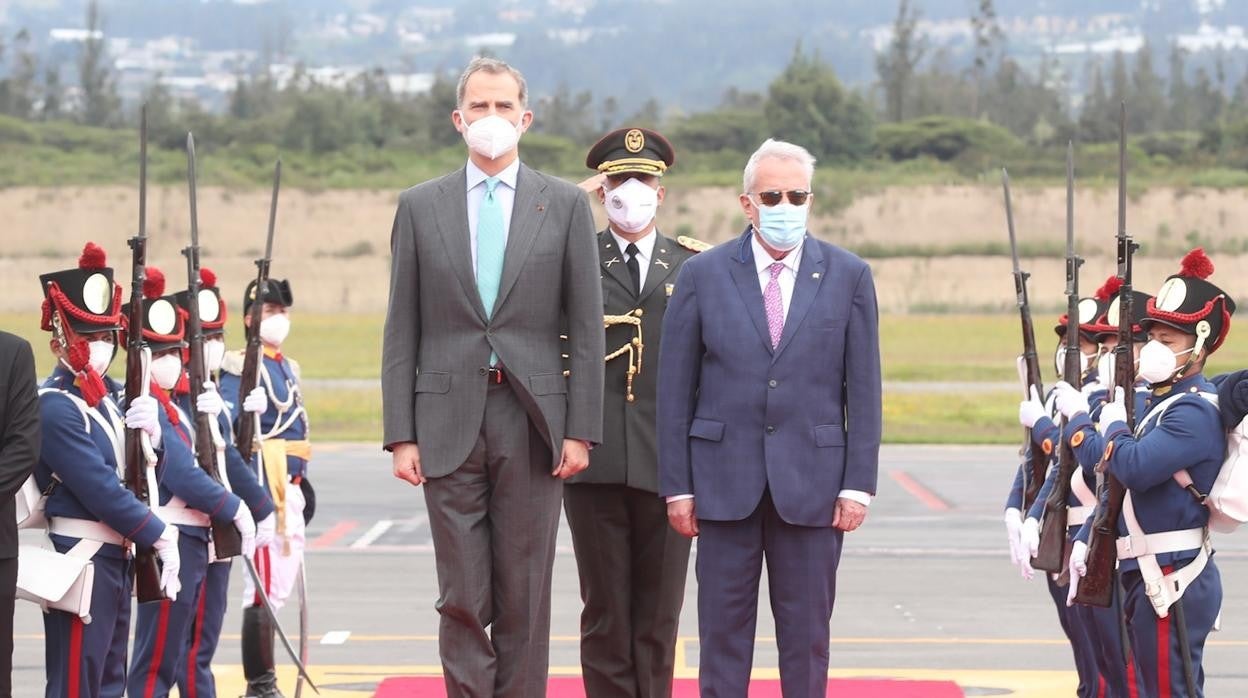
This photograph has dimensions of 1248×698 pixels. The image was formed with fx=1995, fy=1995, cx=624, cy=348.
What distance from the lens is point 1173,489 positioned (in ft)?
22.8

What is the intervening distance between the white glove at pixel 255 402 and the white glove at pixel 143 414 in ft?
6.65

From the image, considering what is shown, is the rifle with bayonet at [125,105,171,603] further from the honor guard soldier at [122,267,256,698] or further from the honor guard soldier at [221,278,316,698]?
the honor guard soldier at [221,278,316,698]

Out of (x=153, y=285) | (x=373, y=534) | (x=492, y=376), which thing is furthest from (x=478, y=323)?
(x=373, y=534)

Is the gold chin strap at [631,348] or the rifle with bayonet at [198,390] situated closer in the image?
the gold chin strap at [631,348]

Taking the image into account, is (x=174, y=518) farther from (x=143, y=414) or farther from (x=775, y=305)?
(x=775, y=305)

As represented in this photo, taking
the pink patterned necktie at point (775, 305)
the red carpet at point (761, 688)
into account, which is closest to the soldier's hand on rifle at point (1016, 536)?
the red carpet at point (761, 688)

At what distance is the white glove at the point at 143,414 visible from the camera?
7.40 metres

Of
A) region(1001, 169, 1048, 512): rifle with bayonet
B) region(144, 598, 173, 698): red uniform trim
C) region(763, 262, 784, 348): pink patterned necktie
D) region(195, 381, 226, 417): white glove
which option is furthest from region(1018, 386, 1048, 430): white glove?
region(144, 598, 173, 698): red uniform trim

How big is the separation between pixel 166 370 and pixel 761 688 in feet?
9.97

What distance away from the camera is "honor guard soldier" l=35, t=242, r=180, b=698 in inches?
279

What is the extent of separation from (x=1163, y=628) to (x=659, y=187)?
248 cm

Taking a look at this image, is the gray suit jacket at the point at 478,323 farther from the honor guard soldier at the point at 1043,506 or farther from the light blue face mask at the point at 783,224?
the honor guard soldier at the point at 1043,506

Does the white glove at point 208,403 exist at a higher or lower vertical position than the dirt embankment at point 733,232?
higher

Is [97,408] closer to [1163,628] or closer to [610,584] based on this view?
[610,584]
